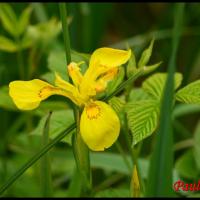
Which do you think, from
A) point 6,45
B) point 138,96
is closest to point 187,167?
point 138,96

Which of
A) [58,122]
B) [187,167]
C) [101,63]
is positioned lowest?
[187,167]

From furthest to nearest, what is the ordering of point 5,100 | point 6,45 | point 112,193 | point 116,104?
point 6,45 → point 5,100 → point 112,193 → point 116,104

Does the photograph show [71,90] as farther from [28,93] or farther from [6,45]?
[6,45]

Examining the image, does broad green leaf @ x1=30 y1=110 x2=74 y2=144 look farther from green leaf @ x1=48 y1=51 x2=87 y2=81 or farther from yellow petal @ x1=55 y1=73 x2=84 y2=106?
yellow petal @ x1=55 y1=73 x2=84 y2=106

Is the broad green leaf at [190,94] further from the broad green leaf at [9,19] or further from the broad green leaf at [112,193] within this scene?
the broad green leaf at [9,19]

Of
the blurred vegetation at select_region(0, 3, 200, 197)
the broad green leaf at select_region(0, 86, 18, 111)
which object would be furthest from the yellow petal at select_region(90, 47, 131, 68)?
the broad green leaf at select_region(0, 86, 18, 111)

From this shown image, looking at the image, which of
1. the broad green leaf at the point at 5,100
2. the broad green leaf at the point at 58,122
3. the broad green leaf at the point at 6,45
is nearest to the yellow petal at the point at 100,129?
the broad green leaf at the point at 58,122

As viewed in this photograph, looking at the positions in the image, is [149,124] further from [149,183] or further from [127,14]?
[127,14]
